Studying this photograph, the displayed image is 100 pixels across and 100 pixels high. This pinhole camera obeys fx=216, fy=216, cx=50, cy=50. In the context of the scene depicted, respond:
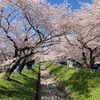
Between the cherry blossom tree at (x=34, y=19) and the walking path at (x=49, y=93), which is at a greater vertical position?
the cherry blossom tree at (x=34, y=19)

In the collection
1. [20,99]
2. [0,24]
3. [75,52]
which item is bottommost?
[20,99]

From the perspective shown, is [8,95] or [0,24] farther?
[0,24]

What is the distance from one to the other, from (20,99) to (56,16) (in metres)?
9.55

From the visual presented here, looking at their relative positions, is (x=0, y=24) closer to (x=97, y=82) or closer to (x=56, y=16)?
(x=56, y=16)

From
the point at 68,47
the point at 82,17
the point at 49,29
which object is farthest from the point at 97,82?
the point at 68,47

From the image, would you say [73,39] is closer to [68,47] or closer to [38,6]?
[68,47]

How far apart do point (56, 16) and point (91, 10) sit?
3.63 metres

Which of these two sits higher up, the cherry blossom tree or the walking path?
the cherry blossom tree

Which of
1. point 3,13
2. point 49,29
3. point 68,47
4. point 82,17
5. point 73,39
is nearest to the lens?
point 3,13

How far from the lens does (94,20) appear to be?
20500mm

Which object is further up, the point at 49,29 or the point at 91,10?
the point at 91,10

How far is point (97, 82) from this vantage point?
16406 millimetres

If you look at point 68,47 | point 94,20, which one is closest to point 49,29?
point 94,20

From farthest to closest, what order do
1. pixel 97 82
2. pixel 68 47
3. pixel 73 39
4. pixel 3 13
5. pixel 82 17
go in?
pixel 68 47 < pixel 73 39 < pixel 82 17 < pixel 3 13 < pixel 97 82
